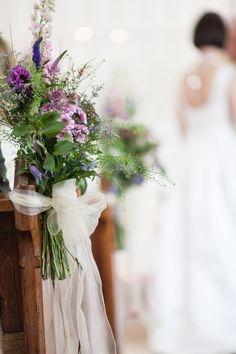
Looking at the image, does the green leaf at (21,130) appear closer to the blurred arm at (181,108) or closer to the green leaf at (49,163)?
the green leaf at (49,163)

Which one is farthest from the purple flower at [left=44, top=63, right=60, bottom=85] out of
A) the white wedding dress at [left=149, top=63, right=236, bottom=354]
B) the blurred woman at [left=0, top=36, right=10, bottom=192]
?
the white wedding dress at [left=149, top=63, right=236, bottom=354]

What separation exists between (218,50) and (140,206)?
1125 millimetres

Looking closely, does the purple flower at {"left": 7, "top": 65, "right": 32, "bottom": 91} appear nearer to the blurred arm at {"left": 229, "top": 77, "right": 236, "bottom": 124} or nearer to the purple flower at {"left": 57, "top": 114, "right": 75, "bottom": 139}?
the purple flower at {"left": 57, "top": 114, "right": 75, "bottom": 139}

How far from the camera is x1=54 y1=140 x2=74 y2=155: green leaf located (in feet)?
4.90

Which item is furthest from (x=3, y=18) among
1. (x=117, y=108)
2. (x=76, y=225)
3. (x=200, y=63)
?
(x=76, y=225)

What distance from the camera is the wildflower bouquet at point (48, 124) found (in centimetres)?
149

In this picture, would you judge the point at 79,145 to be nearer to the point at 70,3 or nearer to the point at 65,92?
the point at 65,92

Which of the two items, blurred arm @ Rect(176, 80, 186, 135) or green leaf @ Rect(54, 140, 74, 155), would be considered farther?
blurred arm @ Rect(176, 80, 186, 135)

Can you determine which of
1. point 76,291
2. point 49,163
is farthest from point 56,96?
point 76,291

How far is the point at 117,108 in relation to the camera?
300 centimetres

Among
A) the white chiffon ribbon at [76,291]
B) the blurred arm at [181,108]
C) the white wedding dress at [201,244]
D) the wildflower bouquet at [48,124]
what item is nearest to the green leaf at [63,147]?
the wildflower bouquet at [48,124]

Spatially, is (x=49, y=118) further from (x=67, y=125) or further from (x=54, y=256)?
(x=54, y=256)

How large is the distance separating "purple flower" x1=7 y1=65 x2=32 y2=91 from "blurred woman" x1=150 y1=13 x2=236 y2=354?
187cm

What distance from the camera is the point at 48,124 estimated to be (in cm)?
149
